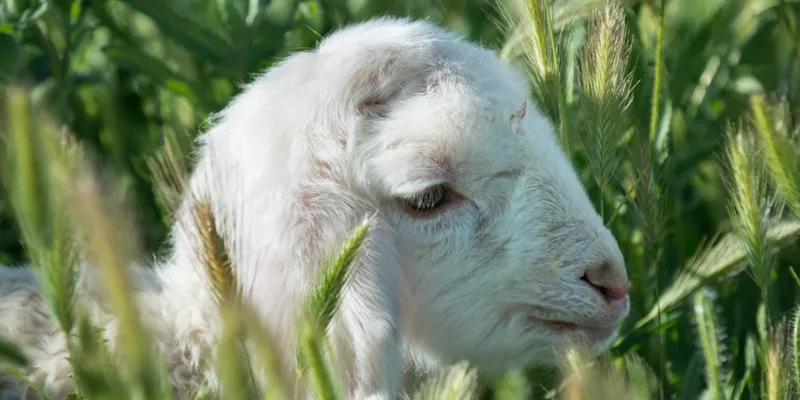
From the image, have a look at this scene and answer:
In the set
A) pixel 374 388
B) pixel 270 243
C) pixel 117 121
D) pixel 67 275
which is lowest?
pixel 117 121

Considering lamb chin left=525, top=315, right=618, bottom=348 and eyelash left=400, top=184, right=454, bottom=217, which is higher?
eyelash left=400, top=184, right=454, bottom=217

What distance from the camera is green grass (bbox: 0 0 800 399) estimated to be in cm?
169

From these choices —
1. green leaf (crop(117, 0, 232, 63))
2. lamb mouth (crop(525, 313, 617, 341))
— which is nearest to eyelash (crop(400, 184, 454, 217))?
lamb mouth (crop(525, 313, 617, 341))

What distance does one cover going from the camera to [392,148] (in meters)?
2.70

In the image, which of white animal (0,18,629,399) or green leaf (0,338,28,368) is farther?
white animal (0,18,629,399)

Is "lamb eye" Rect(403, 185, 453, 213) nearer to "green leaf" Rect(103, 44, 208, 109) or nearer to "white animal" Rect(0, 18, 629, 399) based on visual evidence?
"white animal" Rect(0, 18, 629, 399)

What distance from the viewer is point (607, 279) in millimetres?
2734

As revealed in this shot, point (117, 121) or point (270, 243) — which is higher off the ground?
point (270, 243)

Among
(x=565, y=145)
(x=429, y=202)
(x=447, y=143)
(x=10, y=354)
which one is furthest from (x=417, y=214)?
(x=10, y=354)

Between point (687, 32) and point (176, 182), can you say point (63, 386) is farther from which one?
point (687, 32)

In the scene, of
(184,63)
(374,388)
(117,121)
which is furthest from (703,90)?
(374,388)

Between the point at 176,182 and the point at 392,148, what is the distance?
76cm

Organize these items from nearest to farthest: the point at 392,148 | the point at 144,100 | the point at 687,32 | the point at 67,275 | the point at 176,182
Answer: the point at 67,275, the point at 176,182, the point at 392,148, the point at 687,32, the point at 144,100

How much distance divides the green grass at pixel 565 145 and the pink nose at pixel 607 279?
0.18m
